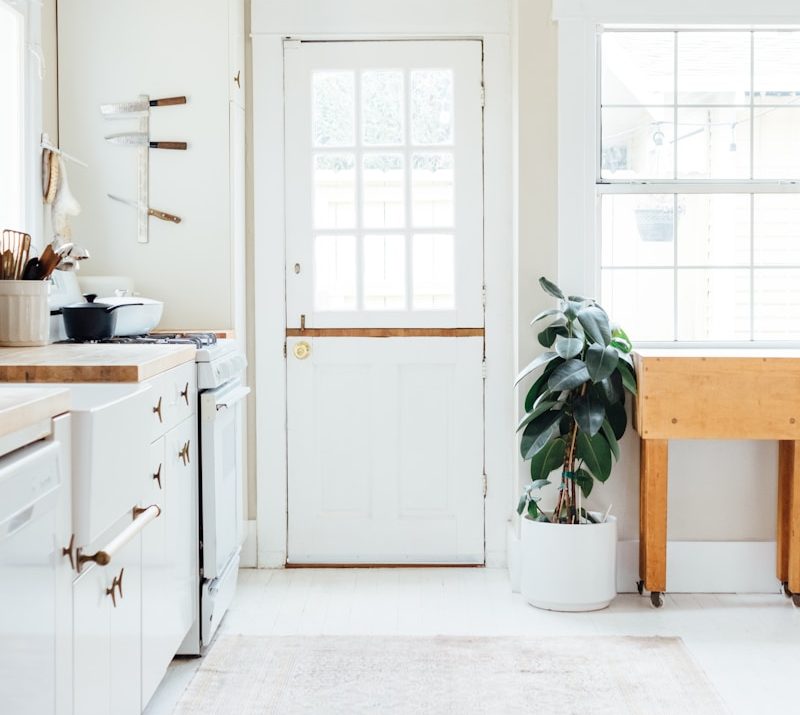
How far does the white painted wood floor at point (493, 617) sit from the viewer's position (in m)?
3.02

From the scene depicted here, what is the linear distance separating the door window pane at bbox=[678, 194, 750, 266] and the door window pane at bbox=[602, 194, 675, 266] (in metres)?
0.05

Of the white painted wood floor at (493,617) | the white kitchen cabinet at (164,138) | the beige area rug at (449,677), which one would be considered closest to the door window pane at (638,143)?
the white kitchen cabinet at (164,138)

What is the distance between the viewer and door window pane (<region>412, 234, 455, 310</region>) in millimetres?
4066

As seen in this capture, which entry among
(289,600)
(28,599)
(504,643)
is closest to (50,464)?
(28,599)

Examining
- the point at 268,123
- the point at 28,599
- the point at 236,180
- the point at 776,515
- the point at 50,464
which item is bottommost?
the point at 776,515

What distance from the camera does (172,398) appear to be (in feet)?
8.85

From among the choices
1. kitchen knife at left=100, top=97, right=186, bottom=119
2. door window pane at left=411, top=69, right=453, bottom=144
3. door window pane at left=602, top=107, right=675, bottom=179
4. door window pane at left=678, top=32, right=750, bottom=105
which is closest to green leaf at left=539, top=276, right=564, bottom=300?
door window pane at left=602, top=107, right=675, bottom=179

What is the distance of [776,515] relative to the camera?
378 centimetres

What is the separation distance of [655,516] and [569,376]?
2.07 ft

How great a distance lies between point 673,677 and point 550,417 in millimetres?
994

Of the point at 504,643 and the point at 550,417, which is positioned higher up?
the point at 550,417

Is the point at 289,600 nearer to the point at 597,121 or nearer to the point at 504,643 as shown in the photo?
the point at 504,643

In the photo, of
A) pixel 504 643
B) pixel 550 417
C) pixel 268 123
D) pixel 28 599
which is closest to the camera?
pixel 28 599

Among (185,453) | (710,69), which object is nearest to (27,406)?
(185,453)
